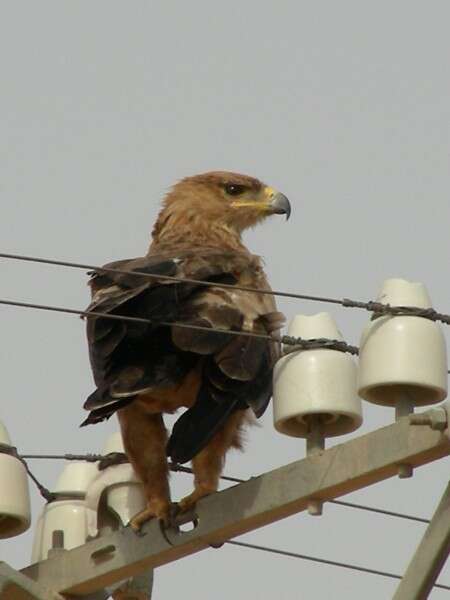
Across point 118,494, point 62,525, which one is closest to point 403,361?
point 118,494

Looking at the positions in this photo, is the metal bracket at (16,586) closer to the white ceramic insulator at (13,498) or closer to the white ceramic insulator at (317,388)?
the white ceramic insulator at (13,498)

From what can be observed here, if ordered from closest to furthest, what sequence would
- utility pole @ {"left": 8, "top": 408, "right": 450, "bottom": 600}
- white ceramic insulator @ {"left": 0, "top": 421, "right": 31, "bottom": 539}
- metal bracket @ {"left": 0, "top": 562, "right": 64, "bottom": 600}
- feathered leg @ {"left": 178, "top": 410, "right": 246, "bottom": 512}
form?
utility pole @ {"left": 8, "top": 408, "right": 450, "bottom": 600} < metal bracket @ {"left": 0, "top": 562, "right": 64, "bottom": 600} < feathered leg @ {"left": 178, "top": 410, "right": 246, "bottom": 512} < white ceramic insulator @ {"left": 0, "top": 421, "right": 31, "bottom": 539}

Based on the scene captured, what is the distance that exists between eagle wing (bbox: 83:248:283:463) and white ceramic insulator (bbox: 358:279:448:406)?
0.89 m

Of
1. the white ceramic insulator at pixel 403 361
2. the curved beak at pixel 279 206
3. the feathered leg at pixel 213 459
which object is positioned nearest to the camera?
the white ceramic insulator at pixel 403 361

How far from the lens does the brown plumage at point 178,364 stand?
10273 mm

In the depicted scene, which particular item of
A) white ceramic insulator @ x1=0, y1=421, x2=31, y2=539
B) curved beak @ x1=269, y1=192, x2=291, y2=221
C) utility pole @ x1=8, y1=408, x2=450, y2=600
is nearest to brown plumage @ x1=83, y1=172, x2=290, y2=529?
utility pole @ x1=8, y1=408, x2=450, y2=600

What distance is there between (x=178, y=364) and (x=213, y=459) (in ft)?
1.82

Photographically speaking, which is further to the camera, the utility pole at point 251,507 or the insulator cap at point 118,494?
the insulator cap at point 118,494

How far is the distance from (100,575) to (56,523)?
4.52 feet

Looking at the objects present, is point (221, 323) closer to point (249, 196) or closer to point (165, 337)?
point (165, 337)

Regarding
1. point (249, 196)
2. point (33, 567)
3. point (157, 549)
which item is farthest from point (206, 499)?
point (249, 196)

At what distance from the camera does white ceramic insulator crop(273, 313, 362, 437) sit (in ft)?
31.9

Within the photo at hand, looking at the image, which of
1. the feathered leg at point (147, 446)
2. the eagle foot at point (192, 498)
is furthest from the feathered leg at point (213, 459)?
the feathered leg at point (147, 446)

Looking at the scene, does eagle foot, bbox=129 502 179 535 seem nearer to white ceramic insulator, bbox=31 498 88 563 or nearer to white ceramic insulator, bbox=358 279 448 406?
white ceramic insulator, bbox=31 498 88 563
